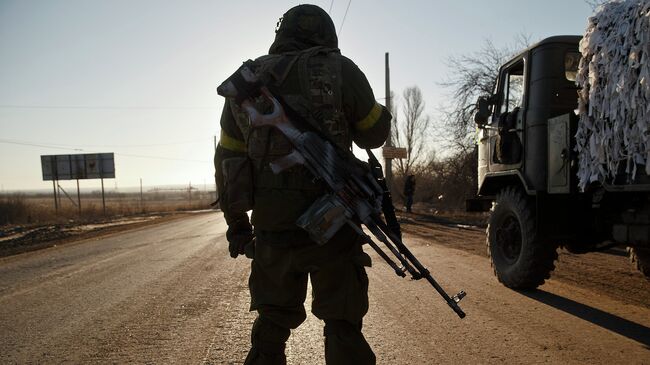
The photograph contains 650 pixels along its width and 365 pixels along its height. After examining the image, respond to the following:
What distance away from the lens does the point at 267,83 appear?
1.97 meters

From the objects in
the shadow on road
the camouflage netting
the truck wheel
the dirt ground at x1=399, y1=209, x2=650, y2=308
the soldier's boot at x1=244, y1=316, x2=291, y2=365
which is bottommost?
the dirt ground at x1=399, y1=209, x2=650, y2=308

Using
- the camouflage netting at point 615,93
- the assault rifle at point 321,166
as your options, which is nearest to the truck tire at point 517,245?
the camouflage netting at point 615,93

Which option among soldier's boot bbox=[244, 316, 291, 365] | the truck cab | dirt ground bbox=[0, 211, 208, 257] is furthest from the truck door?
dirt ground bbox=[0, 211, 208, 257]

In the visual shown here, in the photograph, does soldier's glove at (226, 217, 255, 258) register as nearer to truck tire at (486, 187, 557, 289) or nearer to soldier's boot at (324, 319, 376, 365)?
soldier's boot at (324, 319, 376, 365)

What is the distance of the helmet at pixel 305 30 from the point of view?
2109 mm

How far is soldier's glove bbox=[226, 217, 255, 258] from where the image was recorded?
2146 mm

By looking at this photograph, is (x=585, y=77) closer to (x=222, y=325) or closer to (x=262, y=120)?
(x=262, y=120)

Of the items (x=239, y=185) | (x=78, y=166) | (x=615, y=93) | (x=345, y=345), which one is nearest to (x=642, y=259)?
(x=615, y=93)

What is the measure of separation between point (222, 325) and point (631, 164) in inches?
136

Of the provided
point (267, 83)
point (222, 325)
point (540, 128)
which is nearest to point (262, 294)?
point (267, 83)

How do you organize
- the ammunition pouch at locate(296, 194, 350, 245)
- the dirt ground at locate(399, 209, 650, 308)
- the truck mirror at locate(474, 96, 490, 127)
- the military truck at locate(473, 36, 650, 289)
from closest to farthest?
1. the ammunition pouch at locate(296, 194, 350, 245)
2. the military truck at locate(473, 36, 650, 289)
3. the dirt ground at locate(399, 209, 650, 308)
4. the truck mirror at locate(474, 96, 490, 127)

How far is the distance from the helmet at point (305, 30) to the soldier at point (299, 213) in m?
0.11

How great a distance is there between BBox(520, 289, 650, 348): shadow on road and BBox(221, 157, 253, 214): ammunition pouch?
9.88 ft

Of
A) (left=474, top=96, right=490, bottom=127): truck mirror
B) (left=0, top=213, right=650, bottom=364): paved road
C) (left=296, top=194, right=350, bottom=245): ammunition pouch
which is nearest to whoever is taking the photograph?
(left=296, top=194, right=350, bottom=245): ammunition pouch
